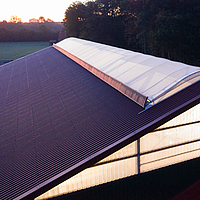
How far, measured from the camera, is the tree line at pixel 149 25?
4259 centimetres

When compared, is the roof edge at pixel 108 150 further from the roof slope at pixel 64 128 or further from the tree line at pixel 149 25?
the tree line at pixel 149 25

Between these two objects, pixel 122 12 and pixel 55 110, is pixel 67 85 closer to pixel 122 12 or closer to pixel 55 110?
pixel 55 110

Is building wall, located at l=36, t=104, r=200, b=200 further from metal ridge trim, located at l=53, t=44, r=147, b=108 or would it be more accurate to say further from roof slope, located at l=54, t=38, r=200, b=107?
metal ridge trim, located at l=53, t=44, r=147, b=108

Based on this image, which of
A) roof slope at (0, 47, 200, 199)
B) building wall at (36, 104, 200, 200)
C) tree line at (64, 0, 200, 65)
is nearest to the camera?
roof slope at (0, 47, 200, 199)

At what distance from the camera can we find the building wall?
8.59 metres

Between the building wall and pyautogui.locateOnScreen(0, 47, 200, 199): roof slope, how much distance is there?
69 cm

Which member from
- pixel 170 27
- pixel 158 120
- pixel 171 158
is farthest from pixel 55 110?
pixel 170 27

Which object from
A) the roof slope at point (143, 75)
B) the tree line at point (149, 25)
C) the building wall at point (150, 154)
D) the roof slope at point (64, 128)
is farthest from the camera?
the tree line at point (149, 25)

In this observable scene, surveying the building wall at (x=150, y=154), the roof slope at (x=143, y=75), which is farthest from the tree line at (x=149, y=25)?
the building wall at (x=150, y=154)

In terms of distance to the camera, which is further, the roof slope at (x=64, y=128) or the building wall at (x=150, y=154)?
the building wall at (x=150, y=154)

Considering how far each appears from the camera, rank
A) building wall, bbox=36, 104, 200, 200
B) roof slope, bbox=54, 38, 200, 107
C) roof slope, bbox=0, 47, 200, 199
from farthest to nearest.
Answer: roof slope, bbox=54, 38, 200, 107, building wall, bbox=36, 104, 200, 200, roof slope, bbox=0, 47, 200, 199

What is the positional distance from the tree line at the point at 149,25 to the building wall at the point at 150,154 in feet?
119

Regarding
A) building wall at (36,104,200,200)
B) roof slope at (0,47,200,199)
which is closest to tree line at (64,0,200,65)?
roof slope at (0,47,200,199)

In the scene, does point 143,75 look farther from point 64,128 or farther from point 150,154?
point 64,128
